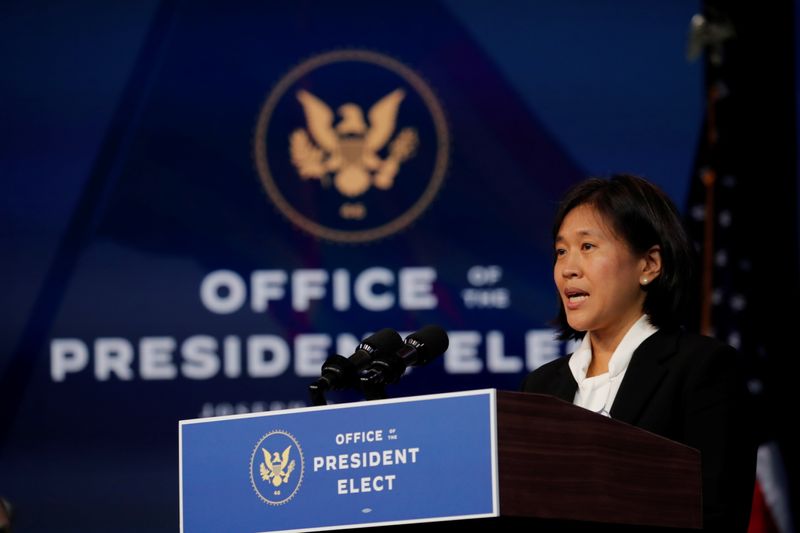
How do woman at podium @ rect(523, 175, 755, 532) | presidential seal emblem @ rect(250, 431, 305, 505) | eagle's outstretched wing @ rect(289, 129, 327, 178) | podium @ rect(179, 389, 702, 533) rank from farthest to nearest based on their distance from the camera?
1. eagle's outstretched wing @ rect(289, 129, 327, 178)
2. woman at podium @ rect(523, 175, 755, 532)
3. presidential seal emblem @ rect(250, 431, 305, 505)
4. podium @ rect(179, 389, 702, 533)

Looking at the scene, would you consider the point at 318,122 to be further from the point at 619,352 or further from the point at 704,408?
the point at 704,408

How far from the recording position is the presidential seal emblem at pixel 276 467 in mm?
1977

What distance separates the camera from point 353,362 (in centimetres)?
227

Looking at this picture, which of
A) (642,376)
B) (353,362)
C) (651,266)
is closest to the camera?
(353,362)

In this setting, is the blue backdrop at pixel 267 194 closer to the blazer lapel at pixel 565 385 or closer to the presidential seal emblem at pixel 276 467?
the blazer lapel at pixel 565 385

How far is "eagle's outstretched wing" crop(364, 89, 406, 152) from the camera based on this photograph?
5766 mm

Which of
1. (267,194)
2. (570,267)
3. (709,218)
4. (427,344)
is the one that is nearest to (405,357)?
(427,344)

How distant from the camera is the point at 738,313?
583 cm

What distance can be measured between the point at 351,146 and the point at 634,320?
3.34m

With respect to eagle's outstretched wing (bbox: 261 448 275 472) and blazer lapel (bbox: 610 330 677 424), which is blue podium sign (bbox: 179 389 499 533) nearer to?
eagle's outstretched wing (bbox: 261 448 275 472)

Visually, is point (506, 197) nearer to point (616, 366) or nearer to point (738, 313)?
point (738, 313)

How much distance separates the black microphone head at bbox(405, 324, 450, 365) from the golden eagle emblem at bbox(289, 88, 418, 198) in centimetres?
340

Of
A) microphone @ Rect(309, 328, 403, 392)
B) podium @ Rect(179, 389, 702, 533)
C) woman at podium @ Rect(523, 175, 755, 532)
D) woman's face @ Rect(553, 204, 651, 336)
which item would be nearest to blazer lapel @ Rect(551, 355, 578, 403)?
woman at podium @ Rect(523, 175, 755, 532)

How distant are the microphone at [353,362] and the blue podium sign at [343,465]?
0.22 m
